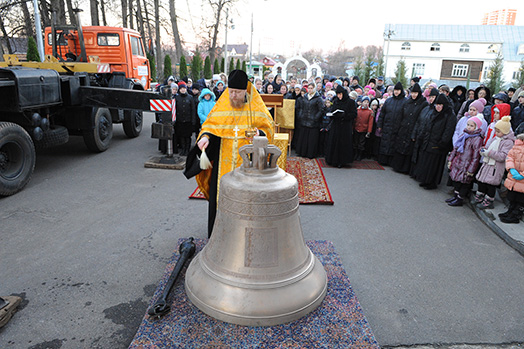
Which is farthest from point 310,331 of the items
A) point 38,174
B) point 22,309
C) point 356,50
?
point 356,50

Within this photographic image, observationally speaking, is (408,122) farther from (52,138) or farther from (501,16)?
(501,16)

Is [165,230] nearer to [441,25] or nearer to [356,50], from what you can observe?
[441,25]

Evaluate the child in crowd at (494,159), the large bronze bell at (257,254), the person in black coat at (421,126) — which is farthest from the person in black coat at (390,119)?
the large bronze bell at (257,254)

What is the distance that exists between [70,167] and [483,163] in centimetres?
717

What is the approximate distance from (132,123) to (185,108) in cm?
243

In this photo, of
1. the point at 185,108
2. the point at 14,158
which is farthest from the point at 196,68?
the point at 14,158

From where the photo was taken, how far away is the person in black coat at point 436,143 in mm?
6273

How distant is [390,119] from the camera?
7.80 meters

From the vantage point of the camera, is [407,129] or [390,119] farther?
[390,119]

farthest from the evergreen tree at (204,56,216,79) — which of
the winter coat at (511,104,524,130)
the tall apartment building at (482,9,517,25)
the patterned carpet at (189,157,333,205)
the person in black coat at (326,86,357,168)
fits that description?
the tall apartment building at (482,9,517,25)

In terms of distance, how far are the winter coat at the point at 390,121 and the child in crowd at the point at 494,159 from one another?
2.30m

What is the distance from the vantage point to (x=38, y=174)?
668cm

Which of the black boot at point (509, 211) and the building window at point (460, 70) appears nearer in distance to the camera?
the black boot at point (509, 211)

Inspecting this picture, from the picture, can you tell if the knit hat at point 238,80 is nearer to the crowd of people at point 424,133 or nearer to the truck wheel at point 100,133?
the crowd of people at point 424,133
